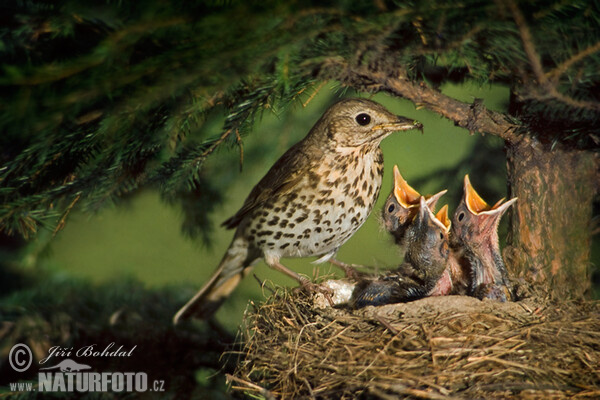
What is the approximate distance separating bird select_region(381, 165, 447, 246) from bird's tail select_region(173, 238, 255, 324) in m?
0.53

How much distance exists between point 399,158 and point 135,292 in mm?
1241

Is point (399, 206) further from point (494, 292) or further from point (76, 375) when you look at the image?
point (76, 375)

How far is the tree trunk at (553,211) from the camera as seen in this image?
141 centimetres

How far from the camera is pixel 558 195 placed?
56.2 inches

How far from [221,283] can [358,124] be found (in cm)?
86

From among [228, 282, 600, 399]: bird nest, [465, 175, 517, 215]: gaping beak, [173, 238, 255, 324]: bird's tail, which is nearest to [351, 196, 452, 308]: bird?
[465, 175, 517, 215]: gaping beak

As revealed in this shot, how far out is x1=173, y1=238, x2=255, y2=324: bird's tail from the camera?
190 cm

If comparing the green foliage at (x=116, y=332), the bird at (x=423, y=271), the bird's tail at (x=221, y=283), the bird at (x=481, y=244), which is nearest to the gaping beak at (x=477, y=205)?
the bird at (x=481, y=244)

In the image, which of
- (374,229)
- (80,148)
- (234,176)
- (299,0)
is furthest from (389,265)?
(299,0)

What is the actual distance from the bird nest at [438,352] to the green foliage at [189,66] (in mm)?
462

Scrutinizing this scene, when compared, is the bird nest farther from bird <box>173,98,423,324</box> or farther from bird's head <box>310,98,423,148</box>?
bird's head <box>310,98,423,148</box>

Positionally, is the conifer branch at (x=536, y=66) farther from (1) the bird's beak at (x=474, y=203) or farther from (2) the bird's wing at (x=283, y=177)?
(2) the bird's wing at (x=283, y=177)

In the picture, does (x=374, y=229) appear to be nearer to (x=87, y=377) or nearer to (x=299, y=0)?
(x=87, y=377)

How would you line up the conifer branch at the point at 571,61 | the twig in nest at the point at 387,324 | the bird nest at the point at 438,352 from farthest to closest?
1. the twig in nest at the point at 387,324
2. the bird nest at the point at 438,352
3. the conifer branch at the point at 571,61
